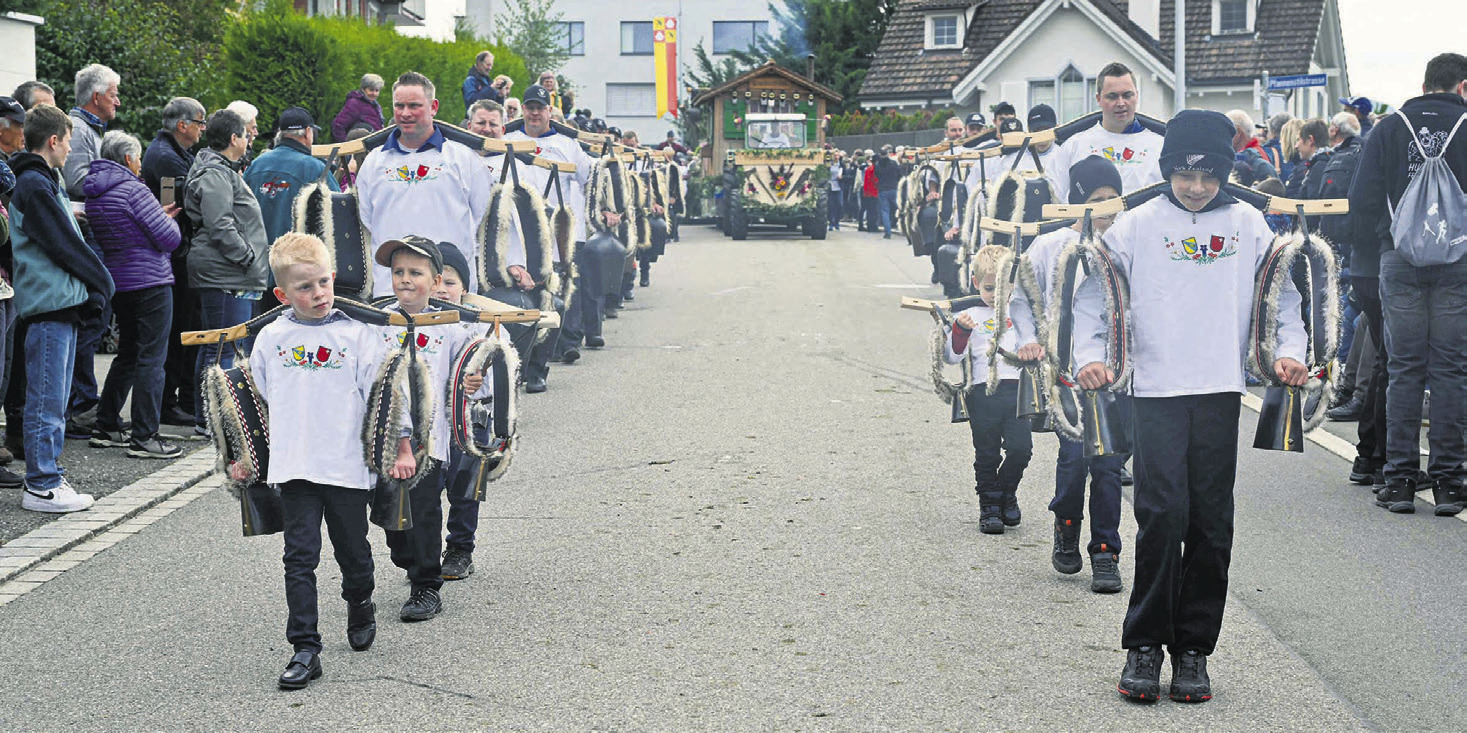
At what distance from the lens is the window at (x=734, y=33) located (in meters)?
76.8

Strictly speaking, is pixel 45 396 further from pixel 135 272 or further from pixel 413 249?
pixel 413 249

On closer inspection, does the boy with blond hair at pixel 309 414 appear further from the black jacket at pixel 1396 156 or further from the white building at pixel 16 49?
the white building at pixel 16 49

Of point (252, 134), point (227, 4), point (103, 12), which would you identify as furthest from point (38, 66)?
point (227, 4)

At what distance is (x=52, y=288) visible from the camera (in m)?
8.44

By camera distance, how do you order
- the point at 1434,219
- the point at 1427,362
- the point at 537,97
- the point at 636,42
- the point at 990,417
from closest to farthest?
1. the point at 990,417
2. the point at 1434,219
3. the point at 1427,362
4. the point at 537,97
5. the point at 636,42

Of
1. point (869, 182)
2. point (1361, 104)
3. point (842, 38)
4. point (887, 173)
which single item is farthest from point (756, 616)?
point (842, 38)

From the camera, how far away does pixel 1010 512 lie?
772 cm

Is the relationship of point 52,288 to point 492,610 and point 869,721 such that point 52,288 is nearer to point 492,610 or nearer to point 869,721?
point 492,610

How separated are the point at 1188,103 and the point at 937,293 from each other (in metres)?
30.3

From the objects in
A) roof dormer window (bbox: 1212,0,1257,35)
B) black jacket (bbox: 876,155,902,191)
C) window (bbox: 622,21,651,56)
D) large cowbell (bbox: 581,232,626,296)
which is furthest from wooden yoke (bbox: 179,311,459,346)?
window (bbox: 622,21,651,56)

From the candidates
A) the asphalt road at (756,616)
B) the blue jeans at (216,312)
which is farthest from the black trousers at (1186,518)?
the blue jeans at (216,312)

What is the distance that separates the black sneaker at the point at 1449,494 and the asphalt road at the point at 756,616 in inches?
4.8

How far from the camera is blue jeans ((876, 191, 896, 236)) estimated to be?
3388 cm

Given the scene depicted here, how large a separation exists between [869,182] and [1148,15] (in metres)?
18.5
